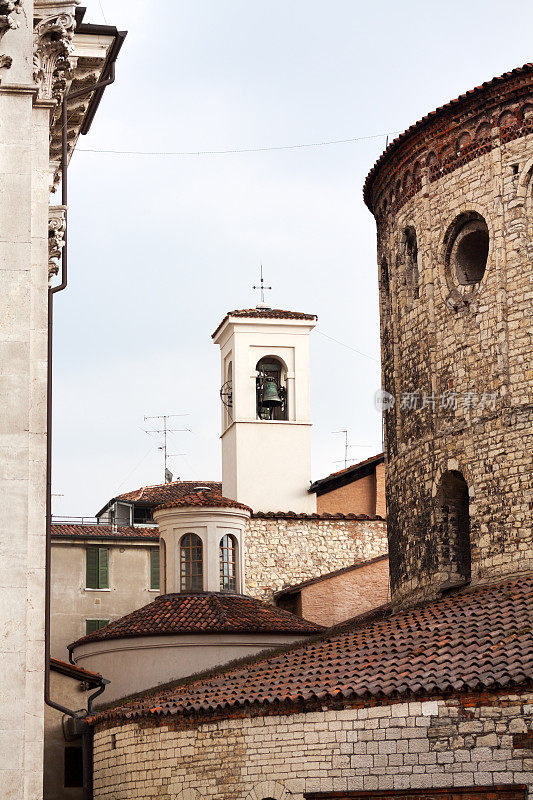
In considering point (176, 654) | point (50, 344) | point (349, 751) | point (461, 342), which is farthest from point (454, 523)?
point (50, 344)

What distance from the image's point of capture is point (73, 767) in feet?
82.1

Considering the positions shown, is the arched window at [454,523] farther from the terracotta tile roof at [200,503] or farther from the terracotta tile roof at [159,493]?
the terracotta tile roof at [159,493]

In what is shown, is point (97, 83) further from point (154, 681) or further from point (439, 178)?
point (154, 681)

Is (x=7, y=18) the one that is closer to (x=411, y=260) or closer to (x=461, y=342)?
(x=461, y=342)

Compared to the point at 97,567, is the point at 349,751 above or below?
below

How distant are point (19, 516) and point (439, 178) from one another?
1400 cm

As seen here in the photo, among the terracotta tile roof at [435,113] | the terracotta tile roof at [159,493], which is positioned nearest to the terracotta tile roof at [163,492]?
the terracotta tile roof at [159,493]

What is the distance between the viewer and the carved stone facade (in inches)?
815

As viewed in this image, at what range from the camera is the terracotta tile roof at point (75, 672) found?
25922 mm

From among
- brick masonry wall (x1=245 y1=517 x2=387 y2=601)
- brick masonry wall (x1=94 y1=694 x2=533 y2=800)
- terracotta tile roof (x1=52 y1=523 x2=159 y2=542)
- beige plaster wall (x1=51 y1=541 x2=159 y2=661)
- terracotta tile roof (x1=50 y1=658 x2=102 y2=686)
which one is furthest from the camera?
terracotta tile roof (x1=52 y1=523 x2=159 y2=542)

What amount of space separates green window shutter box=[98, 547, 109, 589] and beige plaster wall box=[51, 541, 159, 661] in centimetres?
10

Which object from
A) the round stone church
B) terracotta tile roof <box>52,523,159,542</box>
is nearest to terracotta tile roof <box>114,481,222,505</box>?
terracotta tile roof <box>52,523,159,542</box>

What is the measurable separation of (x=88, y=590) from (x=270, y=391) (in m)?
6.86

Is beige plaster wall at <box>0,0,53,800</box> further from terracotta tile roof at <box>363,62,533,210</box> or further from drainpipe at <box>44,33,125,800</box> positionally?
terracotta tile roof at <box>363,62,533,210</box>
